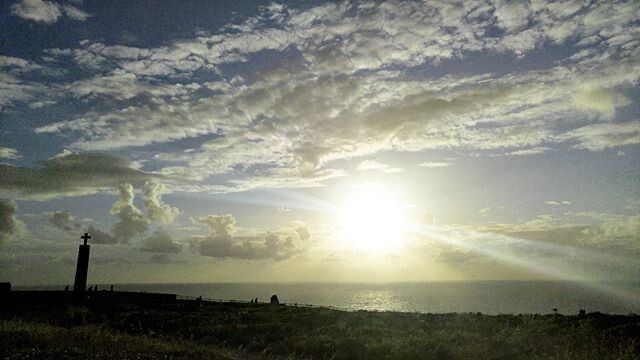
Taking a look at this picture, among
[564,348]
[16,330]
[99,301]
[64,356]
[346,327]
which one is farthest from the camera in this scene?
[99,301]

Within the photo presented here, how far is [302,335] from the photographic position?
2444 cm

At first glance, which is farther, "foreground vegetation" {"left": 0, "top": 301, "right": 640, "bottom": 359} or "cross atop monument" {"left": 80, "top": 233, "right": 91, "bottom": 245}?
"cross atop monument" {"left": 80, "top": 233, "right": 91, "bottom": 245}

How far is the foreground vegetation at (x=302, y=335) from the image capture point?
15.4 meters

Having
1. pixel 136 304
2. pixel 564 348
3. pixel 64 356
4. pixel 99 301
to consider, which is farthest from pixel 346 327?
pixel 99 301

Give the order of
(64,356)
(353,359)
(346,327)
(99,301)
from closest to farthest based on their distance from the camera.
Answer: (64,356) < (353,359) < (346,327) < (99,301)

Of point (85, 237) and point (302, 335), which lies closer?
point (302, 335)

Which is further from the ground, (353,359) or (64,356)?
(64,356)

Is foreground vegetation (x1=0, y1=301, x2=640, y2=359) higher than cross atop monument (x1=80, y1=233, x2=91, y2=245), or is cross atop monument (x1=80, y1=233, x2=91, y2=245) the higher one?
cross atop monument (x1=80, y1=233, x2=91, y2=245)

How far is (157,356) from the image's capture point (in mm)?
13664

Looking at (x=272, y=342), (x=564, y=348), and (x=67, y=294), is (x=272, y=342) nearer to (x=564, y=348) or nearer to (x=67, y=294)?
(x=564, y=348)

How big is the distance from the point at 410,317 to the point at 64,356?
84.5 feet

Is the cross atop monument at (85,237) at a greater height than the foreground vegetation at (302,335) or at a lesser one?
greater

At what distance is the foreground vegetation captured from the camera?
1539cm

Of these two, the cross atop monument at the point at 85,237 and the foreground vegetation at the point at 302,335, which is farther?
the cross atop monument at the point at 85,237
